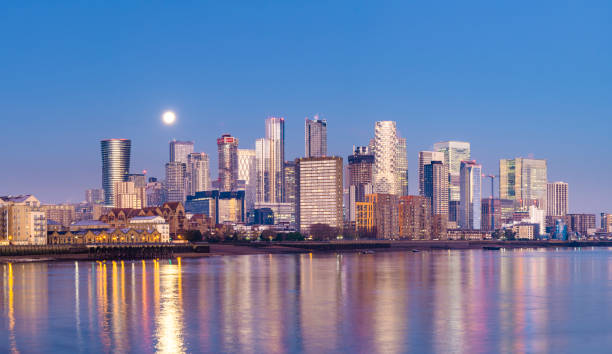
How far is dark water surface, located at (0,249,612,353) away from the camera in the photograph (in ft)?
152

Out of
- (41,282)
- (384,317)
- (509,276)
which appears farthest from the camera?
(509,276)

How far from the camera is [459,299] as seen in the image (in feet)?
239

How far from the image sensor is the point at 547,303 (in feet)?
233

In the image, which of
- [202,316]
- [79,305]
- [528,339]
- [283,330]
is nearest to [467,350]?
[528,339]

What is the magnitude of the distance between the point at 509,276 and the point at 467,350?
70555 millimetres

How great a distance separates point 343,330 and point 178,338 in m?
11.4

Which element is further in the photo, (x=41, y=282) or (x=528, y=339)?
(x=41, y=282)

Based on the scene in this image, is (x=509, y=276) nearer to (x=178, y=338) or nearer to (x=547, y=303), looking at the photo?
(x=547, y=303)

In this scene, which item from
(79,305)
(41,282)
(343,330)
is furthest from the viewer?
(41,282)

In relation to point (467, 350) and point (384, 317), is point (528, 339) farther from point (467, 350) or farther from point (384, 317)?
point (384, 317)

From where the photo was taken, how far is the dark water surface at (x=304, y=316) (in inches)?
1818

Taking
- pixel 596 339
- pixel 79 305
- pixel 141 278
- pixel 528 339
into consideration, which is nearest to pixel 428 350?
pixel 528 339

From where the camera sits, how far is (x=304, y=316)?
194 feet

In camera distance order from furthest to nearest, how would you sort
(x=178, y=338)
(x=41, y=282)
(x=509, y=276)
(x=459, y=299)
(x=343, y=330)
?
(x=509, y=276)
(x=41, y=282)
(x=459, y=299)
(x=343, y=330)
(x=178, y=338)
